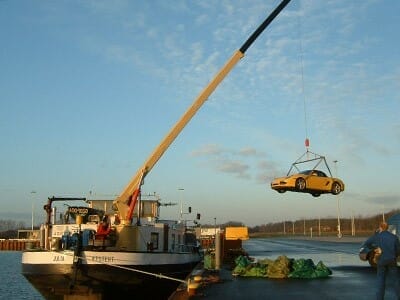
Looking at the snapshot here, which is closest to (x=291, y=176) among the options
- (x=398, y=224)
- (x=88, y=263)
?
(x=398, y=224)

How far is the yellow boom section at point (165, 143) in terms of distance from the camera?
21.9 metres

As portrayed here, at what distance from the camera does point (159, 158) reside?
22.7 metres

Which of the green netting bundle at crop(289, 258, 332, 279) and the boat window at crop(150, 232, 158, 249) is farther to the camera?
the boat window at crop(150, 232, 158, 249)

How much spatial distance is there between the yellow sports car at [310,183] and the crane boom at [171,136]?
5091mm

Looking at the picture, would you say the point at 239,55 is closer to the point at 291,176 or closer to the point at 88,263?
the point at 291,176

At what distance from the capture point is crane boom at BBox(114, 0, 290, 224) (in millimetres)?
21797

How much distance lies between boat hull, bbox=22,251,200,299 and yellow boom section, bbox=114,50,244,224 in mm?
2590

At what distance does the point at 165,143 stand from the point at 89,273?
690cm

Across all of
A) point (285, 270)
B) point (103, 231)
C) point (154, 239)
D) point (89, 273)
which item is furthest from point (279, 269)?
point (89, 273)

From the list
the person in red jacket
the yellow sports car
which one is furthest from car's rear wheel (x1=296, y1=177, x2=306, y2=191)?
the person in red jacket

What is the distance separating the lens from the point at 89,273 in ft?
60.5

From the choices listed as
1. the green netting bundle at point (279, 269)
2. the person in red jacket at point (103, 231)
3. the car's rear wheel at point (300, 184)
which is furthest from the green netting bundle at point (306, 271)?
the person in red jacket at point (103, 231)

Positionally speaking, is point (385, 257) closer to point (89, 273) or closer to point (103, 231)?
point (89, 273)

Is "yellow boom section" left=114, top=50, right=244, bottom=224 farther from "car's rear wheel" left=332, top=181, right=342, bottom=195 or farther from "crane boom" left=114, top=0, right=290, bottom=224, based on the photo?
"car's rear wheel" left=332, top=181, right=342, bottom=195
